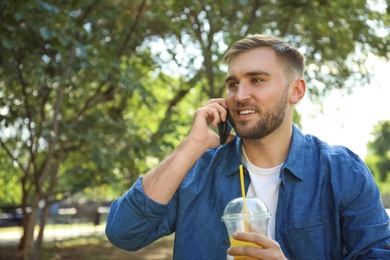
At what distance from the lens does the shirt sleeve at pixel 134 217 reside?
98.0 inches

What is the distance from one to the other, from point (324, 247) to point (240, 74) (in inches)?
33.1

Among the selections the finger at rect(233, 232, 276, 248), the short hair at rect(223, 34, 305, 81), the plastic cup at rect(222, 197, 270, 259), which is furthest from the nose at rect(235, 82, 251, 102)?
the finger at rect(233, 232, 276, 248)

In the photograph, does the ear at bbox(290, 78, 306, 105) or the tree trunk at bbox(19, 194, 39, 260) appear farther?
the tree trunk at bbox(19, 194, 39, 260)

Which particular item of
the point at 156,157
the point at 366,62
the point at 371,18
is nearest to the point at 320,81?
the point at 366,62

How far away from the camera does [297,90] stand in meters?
2.84

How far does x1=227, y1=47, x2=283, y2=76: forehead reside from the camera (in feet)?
8.70

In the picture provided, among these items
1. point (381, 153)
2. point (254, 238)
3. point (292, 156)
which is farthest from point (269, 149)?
point (381, 153)

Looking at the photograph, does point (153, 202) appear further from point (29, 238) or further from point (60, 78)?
point (29, 238)

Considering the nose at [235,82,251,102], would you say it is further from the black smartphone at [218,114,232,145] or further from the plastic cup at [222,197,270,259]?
the plastic cup at [222,197,270,259]

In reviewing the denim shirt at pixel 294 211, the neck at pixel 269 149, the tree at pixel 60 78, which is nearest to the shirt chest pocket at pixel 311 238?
the denim shirt at pixel 294 211

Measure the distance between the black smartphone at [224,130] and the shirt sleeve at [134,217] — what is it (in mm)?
445

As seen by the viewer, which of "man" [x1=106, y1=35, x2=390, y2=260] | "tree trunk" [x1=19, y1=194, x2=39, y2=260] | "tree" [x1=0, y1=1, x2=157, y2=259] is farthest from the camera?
"tree trunk" [x1=19, y1=194, x2=39, y2=260]

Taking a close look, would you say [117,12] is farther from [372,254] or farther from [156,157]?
[372,254]

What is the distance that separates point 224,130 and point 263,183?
1.15 feet
